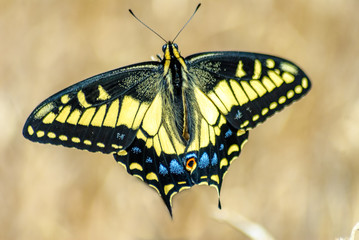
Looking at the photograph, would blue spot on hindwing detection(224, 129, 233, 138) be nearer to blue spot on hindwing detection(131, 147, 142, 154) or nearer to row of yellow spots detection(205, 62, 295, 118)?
row of yellow spots detection(205, 62, 295, 118)

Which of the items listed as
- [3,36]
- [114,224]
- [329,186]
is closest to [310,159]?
[329,186]

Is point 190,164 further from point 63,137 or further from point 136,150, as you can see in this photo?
point 63,137

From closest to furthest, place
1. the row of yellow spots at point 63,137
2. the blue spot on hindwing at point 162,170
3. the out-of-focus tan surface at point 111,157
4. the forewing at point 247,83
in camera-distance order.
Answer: the row of yellow spots at point 63,137
the forewing at point 247,83
the blue spot on hindwing at point 162,170
the out-of-focus tan surface at point 111,157

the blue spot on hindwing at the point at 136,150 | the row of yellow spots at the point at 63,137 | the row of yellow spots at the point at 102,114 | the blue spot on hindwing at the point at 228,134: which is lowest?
the blue spot on hindwing at the point at 228,134

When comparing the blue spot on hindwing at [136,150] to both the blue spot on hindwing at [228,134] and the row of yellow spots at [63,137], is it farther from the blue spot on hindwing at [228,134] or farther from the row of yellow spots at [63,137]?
the blue spot on hindwing at [228,134]

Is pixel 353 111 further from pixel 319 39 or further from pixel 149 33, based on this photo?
pixel 149 33

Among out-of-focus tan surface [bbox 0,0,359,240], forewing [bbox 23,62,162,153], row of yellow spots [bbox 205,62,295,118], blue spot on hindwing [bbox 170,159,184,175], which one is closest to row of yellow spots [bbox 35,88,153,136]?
forewing [bbox 23,62,162,153]

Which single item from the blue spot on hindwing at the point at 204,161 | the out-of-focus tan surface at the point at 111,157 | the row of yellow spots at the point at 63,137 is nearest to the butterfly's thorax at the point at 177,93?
the blue spot on hindwing at the point at 204,161
